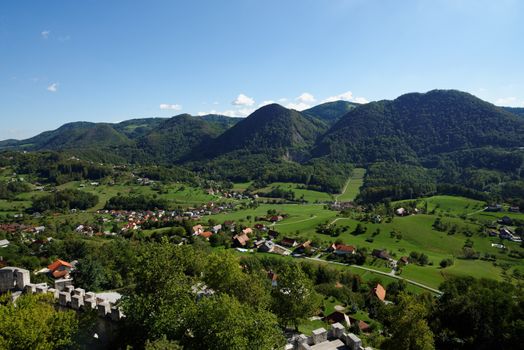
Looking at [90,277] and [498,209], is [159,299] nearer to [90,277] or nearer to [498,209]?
[90,277]

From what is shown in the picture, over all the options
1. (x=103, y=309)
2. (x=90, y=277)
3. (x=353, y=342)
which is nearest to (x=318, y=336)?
(x=353, y=342)

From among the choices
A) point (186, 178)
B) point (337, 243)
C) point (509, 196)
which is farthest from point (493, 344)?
point (186, 178)

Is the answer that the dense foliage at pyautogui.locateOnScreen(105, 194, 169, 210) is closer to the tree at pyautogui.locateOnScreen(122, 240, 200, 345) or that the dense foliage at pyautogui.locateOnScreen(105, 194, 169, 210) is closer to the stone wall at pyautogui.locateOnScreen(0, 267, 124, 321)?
the stone wall at pyautogui.locateOnScreen(0, 267, 124, 321)

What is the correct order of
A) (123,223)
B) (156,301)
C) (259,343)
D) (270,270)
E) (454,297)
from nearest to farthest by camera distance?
(259,343) → (156,301) → (454,297) → (270,270) → (123,223)

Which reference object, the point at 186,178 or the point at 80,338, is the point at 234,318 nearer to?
the point at 80,338

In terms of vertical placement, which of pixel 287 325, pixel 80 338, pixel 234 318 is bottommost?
pixel 287 325

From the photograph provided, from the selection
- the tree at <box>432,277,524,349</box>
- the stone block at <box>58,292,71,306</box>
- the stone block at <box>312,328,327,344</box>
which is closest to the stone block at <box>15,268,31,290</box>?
the stone block at <box>58,292,71,306</box>
